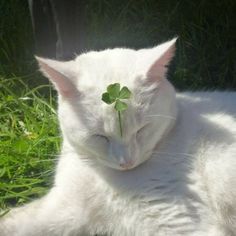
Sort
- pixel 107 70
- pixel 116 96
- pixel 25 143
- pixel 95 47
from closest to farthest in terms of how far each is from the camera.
Result: pixel 116 96, pixel 107 70, pixel 25 143, pixel 95 47

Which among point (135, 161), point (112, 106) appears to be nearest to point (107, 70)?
point (112, 106)

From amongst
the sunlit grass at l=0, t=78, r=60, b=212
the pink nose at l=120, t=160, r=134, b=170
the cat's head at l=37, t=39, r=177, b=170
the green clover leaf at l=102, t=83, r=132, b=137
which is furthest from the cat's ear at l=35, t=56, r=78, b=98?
the sunlit grass at l=0, t=78, r=60, b=212

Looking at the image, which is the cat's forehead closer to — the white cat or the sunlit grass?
Result: the white cat

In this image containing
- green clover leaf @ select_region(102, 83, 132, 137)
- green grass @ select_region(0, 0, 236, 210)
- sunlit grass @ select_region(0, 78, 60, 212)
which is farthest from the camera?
green grass @ select_region(0, 0, 236, 210)

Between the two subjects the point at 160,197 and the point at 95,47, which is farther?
the point at 95,47

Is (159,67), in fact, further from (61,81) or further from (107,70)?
(61,81)

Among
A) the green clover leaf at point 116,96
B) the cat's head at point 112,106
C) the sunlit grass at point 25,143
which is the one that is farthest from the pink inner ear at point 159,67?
the sunlit grass at point 25,143

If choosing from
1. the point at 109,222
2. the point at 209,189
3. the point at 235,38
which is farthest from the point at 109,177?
the point at 235,38

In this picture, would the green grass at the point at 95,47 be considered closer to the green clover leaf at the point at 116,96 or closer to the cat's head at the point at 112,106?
the cat's head at the point at 112,106
